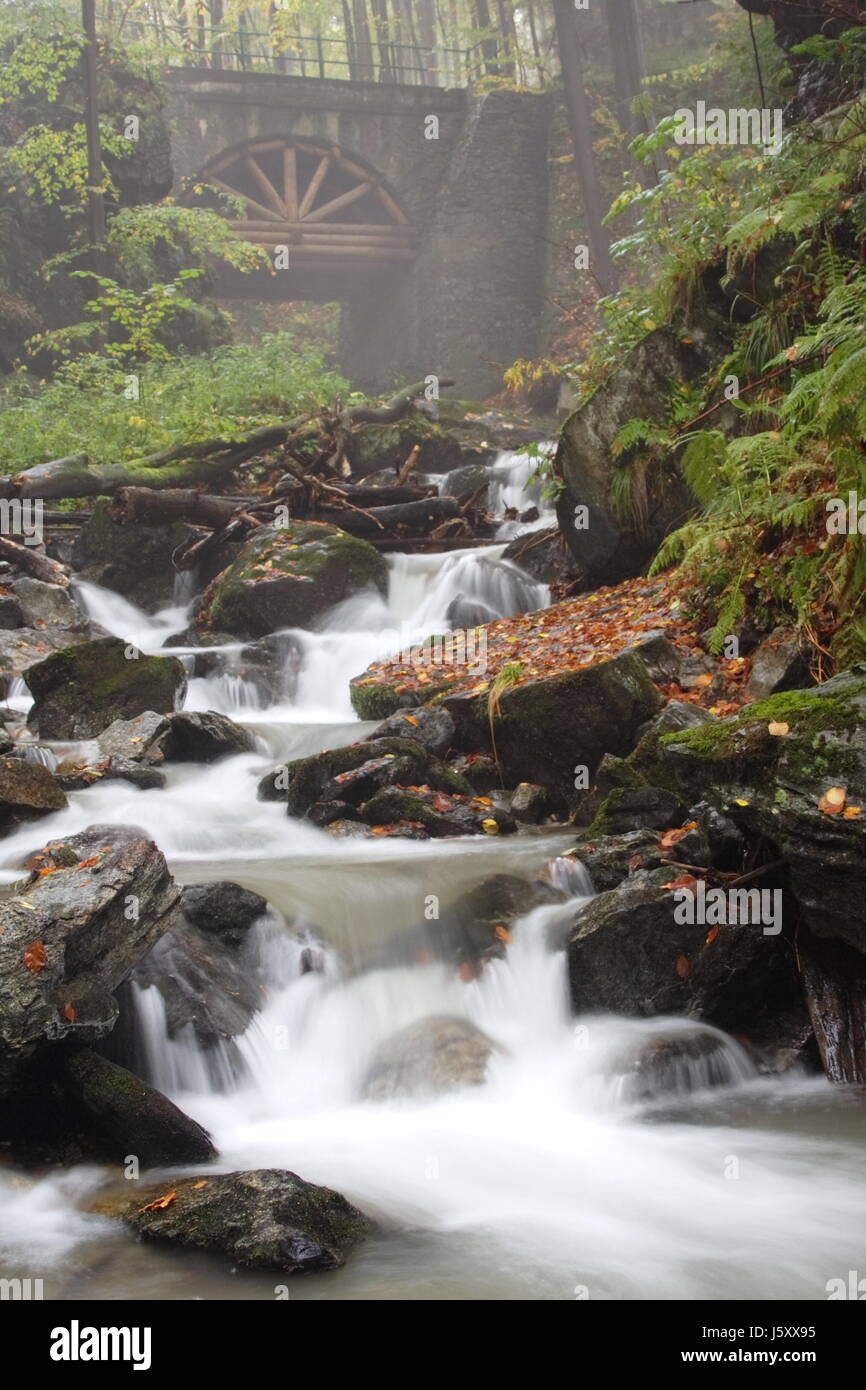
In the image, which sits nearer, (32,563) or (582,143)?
(32,563)

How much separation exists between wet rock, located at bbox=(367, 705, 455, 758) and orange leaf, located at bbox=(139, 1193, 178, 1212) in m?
4.30

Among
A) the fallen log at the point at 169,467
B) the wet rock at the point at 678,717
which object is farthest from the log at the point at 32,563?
the wet rock at the point at 678,717

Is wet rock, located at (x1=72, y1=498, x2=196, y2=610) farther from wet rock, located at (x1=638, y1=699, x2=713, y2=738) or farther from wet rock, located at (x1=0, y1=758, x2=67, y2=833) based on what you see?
wet rock, located at (x1=638, y1=699, x2=713, y2=738)

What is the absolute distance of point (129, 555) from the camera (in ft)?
44.0

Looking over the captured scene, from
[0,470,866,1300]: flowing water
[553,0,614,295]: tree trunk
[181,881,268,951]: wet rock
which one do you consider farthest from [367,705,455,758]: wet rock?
[553,0,614,295]: tree trunk

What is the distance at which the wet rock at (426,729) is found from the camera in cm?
794

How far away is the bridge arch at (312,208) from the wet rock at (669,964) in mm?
22617

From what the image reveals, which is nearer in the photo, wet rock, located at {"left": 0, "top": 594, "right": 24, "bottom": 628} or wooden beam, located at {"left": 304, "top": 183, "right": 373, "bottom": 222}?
wet rock, located at {"left": 0, "top": 594, "right": 24, "bottom": 628}

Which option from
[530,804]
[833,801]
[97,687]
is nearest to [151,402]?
[97,687]

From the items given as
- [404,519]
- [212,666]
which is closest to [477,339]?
[404,519]

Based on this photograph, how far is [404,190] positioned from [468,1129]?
25715 mm

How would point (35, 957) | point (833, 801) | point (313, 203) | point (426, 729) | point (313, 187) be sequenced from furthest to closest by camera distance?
point (313, 203)
point (313, 187)
point (426, 729)
point (833, 801)
point (35, 957)

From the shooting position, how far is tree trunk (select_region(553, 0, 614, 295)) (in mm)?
21500

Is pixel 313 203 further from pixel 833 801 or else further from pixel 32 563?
pixel 833 801
